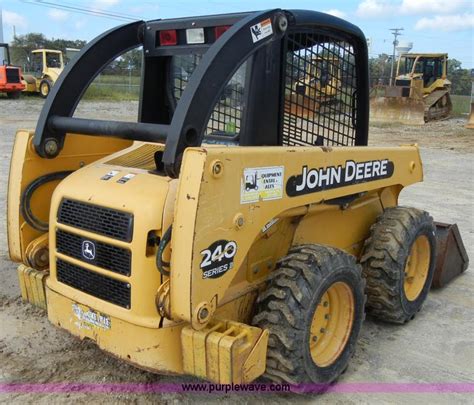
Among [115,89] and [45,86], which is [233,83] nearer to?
[45,86]

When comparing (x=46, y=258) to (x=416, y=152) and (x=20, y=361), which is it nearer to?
(x=20, y=361)

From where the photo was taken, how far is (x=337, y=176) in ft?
10.4

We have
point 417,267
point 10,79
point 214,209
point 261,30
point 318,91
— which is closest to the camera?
point 214,209

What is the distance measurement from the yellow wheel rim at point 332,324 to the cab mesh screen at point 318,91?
37.0 inches

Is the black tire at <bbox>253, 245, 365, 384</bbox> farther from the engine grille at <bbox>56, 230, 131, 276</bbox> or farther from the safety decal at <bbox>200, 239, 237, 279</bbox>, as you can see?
the engine grille at <bbox>56, 230, 131, 276</bbox>

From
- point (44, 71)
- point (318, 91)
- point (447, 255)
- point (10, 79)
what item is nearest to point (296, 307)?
A: point (318, 91)

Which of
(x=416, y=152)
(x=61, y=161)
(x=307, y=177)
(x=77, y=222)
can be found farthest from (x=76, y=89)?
(x=416, y=152)

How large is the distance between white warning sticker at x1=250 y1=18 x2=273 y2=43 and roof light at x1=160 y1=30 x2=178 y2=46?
790 mm

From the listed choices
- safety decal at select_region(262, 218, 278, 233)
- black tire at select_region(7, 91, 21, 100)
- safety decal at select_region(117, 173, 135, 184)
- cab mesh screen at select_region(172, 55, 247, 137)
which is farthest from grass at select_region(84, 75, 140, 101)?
safety decal at select_region(262, 218, 278, 233)

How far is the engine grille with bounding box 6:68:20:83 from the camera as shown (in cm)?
2539

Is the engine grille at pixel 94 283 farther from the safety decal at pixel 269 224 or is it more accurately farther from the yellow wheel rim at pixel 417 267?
the yellow wheel rim at pixel 417 267

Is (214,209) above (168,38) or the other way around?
the other way around

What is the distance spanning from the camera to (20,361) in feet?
11.0

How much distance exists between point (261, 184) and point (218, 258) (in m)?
0.42
